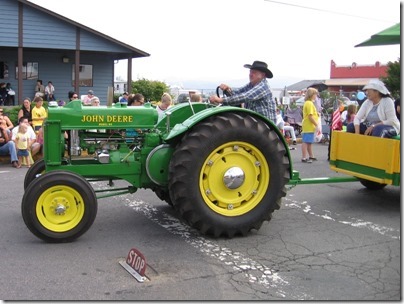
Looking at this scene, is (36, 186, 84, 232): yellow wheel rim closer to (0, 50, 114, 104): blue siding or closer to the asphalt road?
the asphalt road

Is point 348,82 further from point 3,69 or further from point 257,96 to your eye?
point 257,96

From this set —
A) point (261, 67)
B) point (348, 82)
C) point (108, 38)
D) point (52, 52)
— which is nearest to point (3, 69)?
point (52, 52)

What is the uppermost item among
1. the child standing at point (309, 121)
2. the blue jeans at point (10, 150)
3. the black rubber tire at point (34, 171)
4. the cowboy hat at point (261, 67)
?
the cowboy hat at point (261, 67)

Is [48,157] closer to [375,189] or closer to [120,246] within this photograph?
[120,246]

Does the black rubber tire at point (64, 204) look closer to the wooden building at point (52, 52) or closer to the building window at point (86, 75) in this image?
the wooden building at point (52, 52)

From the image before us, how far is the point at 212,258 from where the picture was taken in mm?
4676

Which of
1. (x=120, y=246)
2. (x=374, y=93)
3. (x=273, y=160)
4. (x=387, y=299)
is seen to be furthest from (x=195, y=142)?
(x=374, y=93)

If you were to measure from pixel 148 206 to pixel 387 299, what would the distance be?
355 cm

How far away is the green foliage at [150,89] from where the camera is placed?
27.0 m

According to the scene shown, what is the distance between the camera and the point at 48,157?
5.32 metres

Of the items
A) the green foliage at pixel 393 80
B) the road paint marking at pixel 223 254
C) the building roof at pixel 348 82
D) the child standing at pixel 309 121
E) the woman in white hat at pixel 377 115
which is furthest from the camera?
the building roof at pixel 348 82

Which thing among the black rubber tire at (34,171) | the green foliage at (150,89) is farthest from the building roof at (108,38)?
the black rubber tire at (34,171)

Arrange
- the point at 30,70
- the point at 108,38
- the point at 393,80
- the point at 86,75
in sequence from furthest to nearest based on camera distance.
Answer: the point at 393,80 < the point at 86,75 < the point at 30,70 < the point at 108,38

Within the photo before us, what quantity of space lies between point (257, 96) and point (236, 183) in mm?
Answer: 1142
